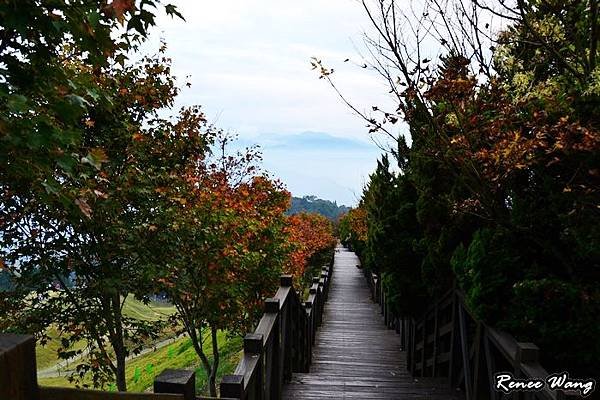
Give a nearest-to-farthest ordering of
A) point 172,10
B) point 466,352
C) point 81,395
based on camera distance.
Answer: point 81,395
point 172,10
point 466,352

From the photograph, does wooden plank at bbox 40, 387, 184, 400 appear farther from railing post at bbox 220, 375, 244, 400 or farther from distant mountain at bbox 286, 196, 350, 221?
distant mountain at bbox 286, 196, 350, 221

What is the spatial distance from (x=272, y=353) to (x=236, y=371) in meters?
1.58

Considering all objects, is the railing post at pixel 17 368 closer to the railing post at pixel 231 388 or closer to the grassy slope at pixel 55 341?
the grassy slope at pixel 55 341

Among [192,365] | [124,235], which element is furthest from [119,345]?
[192,365]

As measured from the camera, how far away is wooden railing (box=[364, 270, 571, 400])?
3.64m

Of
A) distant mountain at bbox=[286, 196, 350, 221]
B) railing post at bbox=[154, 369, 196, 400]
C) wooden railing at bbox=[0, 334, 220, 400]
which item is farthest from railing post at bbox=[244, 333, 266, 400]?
distant mountain at bbox=[286, 196, 350, 221]

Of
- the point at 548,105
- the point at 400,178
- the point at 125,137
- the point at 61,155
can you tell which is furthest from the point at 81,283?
the point at 548,105

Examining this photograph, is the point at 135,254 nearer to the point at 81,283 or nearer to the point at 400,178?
the point at 81,283

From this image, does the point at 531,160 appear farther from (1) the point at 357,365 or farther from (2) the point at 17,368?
(1) the point at 357,365

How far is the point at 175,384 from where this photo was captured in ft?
6.30

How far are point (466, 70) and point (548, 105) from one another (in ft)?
3.06

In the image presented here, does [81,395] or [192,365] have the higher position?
[81,395]
